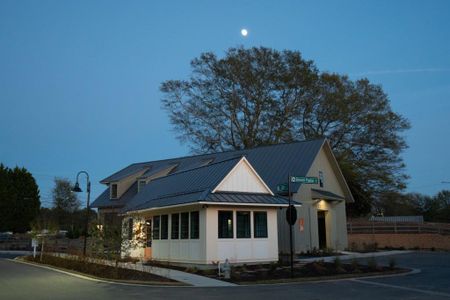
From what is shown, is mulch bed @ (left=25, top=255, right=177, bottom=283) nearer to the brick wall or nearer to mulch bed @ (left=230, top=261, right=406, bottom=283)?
mulch bed @ (left=230, top=261, right=406, bottom=283)

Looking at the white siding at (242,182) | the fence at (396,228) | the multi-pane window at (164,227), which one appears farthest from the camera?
the fence at (396,228)

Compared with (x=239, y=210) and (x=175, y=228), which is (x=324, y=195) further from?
(x=175, y=228)

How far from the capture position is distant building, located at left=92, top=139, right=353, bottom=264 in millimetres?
23406

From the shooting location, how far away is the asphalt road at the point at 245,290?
14330mm

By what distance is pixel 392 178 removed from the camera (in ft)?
151

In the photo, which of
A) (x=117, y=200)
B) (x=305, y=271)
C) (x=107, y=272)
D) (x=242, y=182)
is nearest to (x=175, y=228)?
(x=242, y=182)

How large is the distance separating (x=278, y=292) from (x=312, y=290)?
3.95ft

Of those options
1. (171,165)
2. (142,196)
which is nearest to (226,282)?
(142,196)

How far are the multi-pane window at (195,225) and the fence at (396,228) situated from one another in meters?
22.7

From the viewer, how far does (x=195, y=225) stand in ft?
79.0

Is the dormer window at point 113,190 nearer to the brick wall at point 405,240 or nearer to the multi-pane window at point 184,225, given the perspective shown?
the brick wall at point 405,240

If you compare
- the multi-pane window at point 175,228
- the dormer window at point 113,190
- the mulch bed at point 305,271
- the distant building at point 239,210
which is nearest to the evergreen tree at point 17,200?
the dormer window at point 113,190

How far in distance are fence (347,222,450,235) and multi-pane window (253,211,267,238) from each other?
19.9m

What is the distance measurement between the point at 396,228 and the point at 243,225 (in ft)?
69.9
